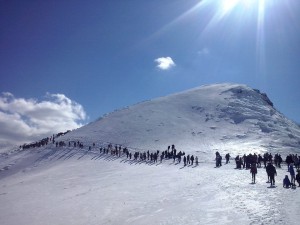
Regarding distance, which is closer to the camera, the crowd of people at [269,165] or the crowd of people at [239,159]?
the crowd of people at [269,165]

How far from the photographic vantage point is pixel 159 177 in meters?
28.0

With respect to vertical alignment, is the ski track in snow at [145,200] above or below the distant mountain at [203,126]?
below

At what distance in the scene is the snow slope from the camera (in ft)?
50.2

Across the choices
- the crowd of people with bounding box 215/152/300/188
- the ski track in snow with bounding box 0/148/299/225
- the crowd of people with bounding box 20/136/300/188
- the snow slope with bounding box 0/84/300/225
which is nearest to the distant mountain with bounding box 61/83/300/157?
the snow slope with bounding box 0/84/300/225

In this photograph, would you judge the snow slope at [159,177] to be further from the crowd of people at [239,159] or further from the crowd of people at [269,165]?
the crowd of people at [239,159]

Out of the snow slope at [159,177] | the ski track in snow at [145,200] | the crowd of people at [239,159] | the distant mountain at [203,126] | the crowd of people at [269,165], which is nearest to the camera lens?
the ski track in snow at [145,200]

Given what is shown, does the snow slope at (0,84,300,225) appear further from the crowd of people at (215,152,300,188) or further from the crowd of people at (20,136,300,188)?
the crowd of people at (20,136,300,188)

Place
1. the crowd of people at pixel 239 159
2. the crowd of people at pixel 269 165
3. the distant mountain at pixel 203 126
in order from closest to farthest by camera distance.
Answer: the crowd of people at pixel 269 165
the crowd of people at pixel 239 159
the distant mountain at pixel 203 126

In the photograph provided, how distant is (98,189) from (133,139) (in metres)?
37.9

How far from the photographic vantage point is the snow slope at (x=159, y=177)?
1529 cm

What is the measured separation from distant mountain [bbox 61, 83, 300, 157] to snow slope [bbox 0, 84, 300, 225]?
0.21 m

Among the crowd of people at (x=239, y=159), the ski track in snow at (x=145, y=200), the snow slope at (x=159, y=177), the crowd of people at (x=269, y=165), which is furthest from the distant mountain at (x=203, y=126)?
the ski track in snow at (x=145, y=200)

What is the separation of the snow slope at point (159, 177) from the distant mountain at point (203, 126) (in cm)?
21

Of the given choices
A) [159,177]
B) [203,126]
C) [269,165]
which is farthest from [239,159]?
[203,126]
